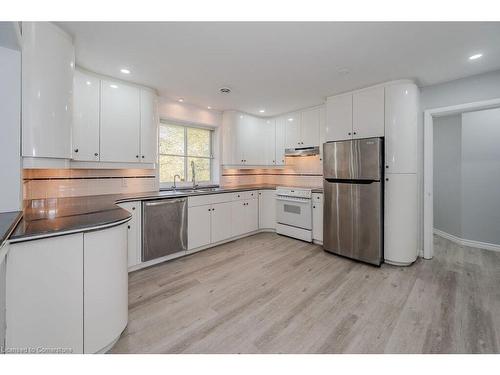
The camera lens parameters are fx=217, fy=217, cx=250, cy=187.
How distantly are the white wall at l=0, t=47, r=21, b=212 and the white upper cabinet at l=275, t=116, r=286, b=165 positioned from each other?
12.0 feet

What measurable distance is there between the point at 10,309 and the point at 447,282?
363 cm

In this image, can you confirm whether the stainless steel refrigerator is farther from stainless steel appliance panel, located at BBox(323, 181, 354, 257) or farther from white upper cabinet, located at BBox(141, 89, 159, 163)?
white upper cabinet, located at BBox(141, 89, 159, 163)

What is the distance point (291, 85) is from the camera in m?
2.90

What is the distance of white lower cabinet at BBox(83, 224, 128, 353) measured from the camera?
130 cm

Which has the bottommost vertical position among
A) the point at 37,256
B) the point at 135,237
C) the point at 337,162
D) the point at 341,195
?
the point at 135,237

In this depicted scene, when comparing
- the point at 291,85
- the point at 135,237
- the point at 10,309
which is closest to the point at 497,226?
the point at 291,85

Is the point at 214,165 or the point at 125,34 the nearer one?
the point at 125,34

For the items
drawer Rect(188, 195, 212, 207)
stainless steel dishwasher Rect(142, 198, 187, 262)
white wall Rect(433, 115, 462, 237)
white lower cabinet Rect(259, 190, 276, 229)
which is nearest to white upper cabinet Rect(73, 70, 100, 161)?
stainless steel dishwasher Rect(142, 198, 187, 262)

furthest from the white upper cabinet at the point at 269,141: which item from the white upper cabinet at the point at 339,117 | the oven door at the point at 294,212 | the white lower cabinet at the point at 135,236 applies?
the white lower cabinet at the point at 135,236

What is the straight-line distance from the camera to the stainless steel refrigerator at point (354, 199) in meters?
2.75

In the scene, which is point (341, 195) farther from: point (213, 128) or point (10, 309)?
point (10, 309)

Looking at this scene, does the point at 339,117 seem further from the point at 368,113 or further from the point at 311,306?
the point at 311,306

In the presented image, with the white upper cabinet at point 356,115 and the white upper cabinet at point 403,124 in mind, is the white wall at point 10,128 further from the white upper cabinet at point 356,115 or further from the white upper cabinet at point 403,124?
the white upper cabinet at point 403,124
